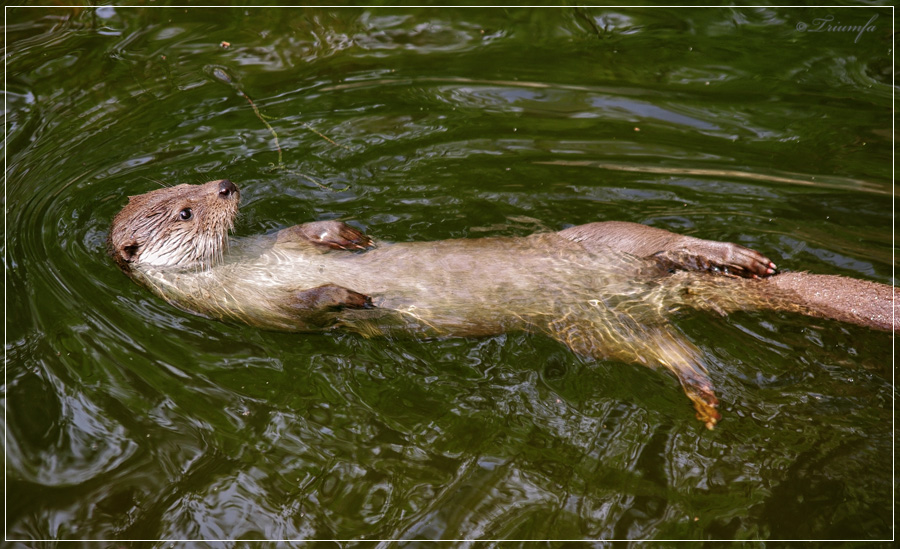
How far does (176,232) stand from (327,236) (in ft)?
2.48

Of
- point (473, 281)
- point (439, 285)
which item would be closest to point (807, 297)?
point (473, 281)

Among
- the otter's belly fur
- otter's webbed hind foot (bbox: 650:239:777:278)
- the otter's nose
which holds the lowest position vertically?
the otter's belly fur

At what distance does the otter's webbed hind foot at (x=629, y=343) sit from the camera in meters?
3.12

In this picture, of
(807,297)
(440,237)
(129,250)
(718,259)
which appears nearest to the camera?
(807,297)

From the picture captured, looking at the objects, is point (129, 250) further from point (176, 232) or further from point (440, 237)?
point (440, 237)

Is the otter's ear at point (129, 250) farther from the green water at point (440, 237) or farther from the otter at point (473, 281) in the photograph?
the green water at point (440, 237)

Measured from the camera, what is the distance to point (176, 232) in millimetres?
3467

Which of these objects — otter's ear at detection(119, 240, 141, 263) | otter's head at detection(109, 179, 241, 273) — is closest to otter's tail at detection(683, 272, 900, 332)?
otter's head at detection(109, 179, 241, 273)

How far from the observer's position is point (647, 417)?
10.2 ft

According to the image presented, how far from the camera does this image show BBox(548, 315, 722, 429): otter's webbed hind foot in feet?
10.2

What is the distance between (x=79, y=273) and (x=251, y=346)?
112 cm

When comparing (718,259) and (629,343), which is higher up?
(718,259)

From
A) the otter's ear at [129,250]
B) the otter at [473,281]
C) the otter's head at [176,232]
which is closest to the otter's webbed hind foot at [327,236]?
the otter at [473,281]

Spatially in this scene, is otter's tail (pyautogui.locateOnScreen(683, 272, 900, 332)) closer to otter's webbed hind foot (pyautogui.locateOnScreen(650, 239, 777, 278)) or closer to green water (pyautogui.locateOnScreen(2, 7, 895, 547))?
otter's webbed hind foot (pyautogui.locateOnScreen(650, 239, 777, 278))
